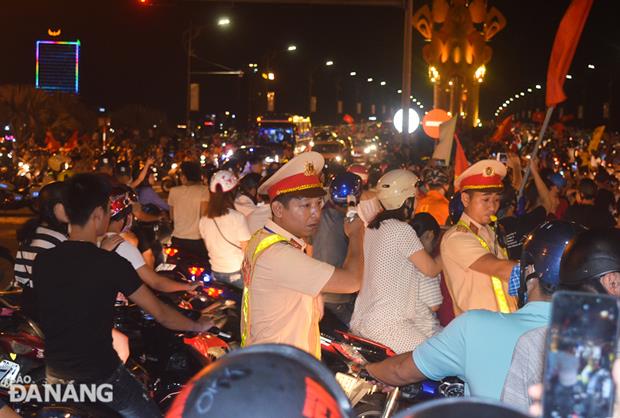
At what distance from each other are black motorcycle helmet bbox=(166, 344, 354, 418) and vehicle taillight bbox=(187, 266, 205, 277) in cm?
806

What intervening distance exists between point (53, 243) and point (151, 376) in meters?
1.20

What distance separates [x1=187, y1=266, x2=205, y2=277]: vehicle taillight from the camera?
990 centimetres

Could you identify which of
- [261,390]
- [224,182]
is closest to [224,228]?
[224,182]

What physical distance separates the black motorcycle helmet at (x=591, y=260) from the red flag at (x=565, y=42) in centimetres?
604

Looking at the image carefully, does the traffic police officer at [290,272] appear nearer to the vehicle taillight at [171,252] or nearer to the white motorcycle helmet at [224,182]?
the white motorcycle helmet at [224,182]

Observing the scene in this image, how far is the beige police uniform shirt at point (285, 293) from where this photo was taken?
4.49m

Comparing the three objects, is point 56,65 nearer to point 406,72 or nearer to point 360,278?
point 406,72

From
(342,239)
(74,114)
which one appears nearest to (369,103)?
(74,114)

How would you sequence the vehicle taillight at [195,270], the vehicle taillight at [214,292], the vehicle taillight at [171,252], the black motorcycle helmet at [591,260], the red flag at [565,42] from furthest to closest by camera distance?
1. the vehicle taillight at [171,252]
2. the vehicle taillight at [195,270]
3. the red flag at [565,42]
4. the vehicle taillight at [214,292]
5. the black motorcycle helmet at [591,260]

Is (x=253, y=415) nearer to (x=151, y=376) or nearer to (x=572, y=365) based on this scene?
(x=572, y=365)

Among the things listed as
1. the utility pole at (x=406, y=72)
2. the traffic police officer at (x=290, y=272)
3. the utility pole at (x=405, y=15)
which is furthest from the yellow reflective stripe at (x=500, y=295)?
the utility pole at (x=406, y=72)

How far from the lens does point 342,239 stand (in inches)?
352

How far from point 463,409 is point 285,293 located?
296cm

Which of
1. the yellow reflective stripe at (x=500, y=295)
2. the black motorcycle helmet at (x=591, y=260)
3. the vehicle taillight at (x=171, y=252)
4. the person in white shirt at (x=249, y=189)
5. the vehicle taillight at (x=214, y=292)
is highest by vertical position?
the person in white shirt at (x=249, y=189)
